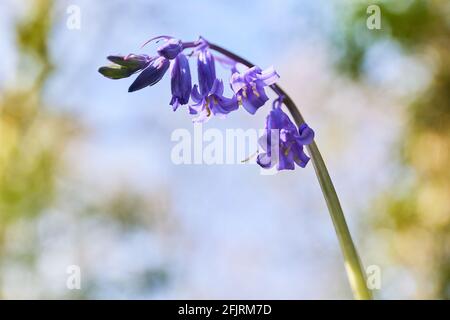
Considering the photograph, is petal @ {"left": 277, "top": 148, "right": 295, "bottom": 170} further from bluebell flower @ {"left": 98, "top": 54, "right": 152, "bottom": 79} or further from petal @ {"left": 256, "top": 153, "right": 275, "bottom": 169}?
bluebell flower @ {"left": 98, "top": 54, "right": 152, "bottom": 79}

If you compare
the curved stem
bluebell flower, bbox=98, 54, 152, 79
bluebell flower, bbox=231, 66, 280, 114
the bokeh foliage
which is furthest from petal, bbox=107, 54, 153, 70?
the bokeh foliage

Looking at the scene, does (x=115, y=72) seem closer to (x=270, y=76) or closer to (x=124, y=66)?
(x=124, y=66)

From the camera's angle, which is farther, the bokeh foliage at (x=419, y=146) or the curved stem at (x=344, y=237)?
the bokeh foliage at (x=419, y=146)

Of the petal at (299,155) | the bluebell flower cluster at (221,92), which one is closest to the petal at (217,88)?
the bluebell flower cluster at (221,92)

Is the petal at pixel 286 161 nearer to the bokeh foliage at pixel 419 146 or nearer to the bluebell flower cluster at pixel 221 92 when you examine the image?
the bluebell flower cluster at pixel 221 92

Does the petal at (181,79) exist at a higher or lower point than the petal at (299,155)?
higher

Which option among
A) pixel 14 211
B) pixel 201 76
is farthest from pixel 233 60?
pixel 14 211

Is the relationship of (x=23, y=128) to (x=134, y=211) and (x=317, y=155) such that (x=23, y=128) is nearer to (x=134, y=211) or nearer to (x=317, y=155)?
(x=134, y=211)
